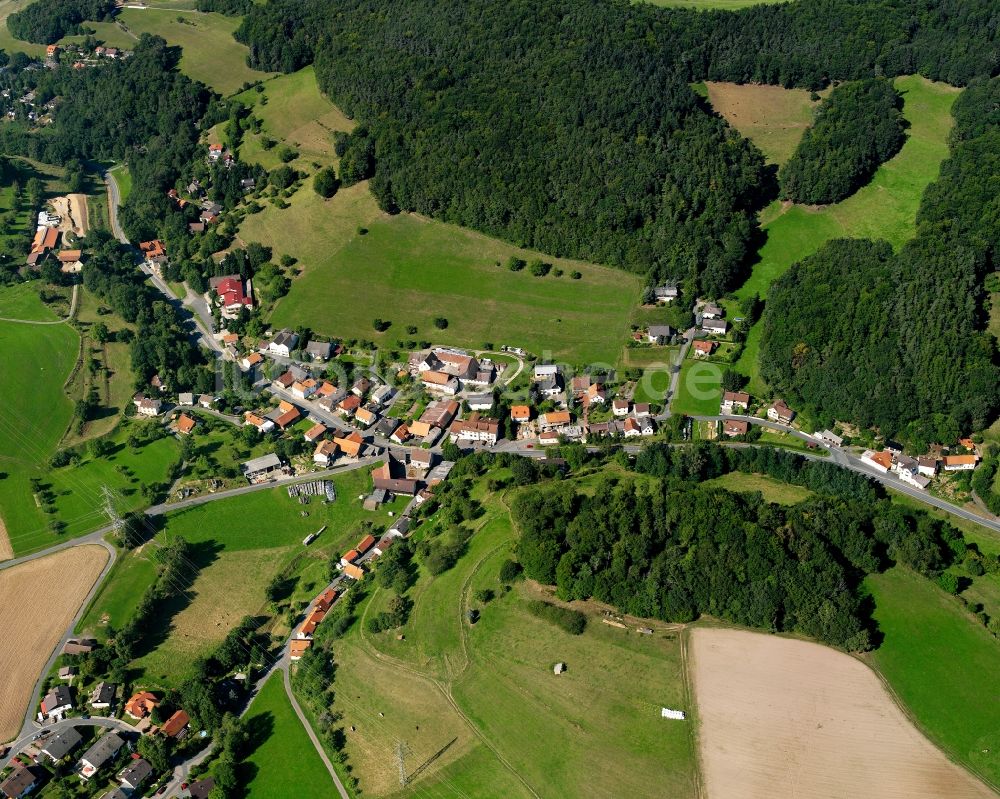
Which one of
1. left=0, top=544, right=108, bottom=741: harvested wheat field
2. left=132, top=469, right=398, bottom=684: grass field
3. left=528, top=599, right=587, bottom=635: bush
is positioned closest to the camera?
left=528, top=599, right=587, bottom=635: bush

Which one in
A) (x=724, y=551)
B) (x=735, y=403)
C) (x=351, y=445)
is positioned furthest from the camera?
(x=735, y=403)

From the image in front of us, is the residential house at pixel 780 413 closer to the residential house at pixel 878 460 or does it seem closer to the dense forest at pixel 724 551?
the residential house at pixel 878 460

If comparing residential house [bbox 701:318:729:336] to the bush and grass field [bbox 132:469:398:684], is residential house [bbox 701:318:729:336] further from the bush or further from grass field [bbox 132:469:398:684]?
the bush

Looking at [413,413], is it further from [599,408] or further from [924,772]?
[924,772]

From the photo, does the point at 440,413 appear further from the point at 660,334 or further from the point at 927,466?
the point at 927,466

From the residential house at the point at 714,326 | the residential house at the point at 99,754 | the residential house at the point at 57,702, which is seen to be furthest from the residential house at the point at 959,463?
the residential house at the point at 57,702

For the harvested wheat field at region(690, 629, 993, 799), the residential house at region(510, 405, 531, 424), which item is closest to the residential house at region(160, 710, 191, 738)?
the harvested wheat field at region(690, 629, 993, 799)

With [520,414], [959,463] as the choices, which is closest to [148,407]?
[520,414]
